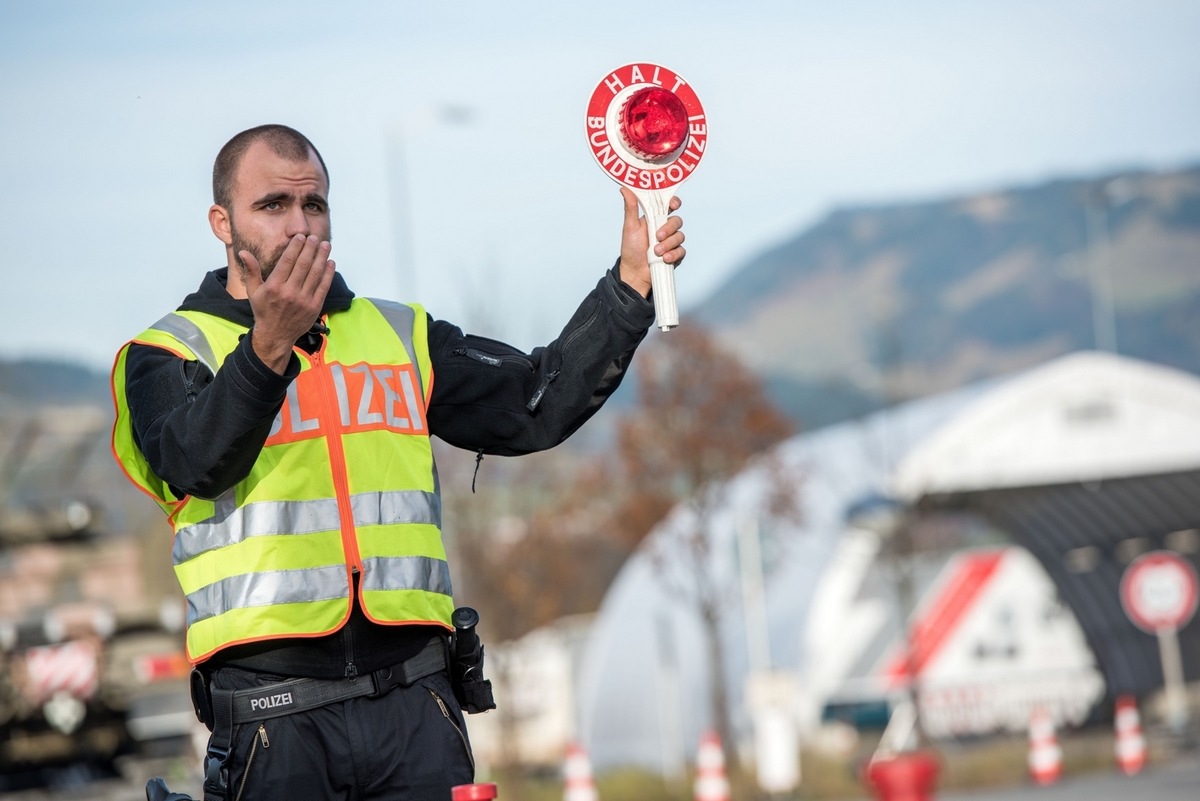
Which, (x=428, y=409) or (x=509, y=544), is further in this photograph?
(x=509, y=544)

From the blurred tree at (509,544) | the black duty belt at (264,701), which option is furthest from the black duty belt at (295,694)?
the blurred tree at (509,544)

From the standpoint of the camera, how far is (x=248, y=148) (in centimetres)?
426

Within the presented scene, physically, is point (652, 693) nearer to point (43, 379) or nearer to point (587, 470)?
point (587, 470)

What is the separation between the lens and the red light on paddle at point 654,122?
434 centimetres

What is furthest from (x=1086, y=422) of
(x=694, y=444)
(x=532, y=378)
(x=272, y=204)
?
(x=272, y=204)

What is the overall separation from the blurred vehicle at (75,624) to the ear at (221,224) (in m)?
17.2

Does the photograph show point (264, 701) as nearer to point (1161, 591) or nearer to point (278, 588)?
point (278, 588)

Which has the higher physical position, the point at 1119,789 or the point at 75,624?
the point at 75,624

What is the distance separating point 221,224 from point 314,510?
0.72 m

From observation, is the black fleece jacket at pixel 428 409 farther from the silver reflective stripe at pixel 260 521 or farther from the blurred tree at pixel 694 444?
the blurred tree at pixel 694 444

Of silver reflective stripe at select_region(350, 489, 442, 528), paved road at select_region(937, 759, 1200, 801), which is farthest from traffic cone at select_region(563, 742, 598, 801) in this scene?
silver reflective stripe at select_region(350, 489, 442, 528)

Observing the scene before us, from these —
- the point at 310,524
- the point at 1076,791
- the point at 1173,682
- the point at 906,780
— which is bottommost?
the point at 1076,791

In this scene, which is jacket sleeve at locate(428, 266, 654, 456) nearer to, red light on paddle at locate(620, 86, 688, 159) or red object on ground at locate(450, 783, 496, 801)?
red light on paddle at locate(620, 86, 688, 159)

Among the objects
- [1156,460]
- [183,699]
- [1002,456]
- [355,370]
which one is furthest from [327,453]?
[1156,460]
